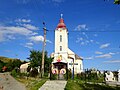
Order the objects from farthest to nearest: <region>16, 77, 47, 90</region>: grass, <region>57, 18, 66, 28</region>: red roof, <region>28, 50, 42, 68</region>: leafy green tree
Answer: <region>57, 18, 66, 28</region>: red roof
<region>28, 50, 42, 68</region>: leafy green tree
<region>16, 77, 47, 90</region>: grass

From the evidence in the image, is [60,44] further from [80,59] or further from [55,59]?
[80,59]

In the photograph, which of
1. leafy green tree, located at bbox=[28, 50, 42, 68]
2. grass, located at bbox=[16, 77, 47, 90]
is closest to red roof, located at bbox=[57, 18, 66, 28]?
leafy green tree, located at bbox=[28, 50, 42, 68]

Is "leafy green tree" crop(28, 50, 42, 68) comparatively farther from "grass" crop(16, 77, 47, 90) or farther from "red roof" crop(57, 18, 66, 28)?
"grass" crop(16, 77, 47, 90)

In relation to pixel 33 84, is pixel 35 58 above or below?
above

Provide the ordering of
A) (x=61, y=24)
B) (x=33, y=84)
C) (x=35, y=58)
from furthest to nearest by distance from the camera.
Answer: (x=61, y=24)
(x=35, y=58)
(x=33, y=84)

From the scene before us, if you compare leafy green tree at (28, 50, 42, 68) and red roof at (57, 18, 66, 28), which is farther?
red roof at (57, 18, 66, 28)

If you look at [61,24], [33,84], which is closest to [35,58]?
[61,24]

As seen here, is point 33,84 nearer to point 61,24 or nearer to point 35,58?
point 35,58

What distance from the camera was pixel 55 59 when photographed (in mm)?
56625

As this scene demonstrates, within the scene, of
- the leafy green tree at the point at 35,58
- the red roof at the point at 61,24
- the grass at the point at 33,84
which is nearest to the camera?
the grass at the point at 33,84

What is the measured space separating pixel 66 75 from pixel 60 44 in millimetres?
30600

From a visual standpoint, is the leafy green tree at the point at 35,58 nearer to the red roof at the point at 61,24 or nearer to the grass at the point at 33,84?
the red roof at the point at 61,24

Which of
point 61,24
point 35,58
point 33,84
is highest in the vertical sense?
point 61,24

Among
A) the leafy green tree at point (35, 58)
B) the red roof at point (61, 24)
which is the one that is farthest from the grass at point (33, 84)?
the red roof at point (61, 24)
